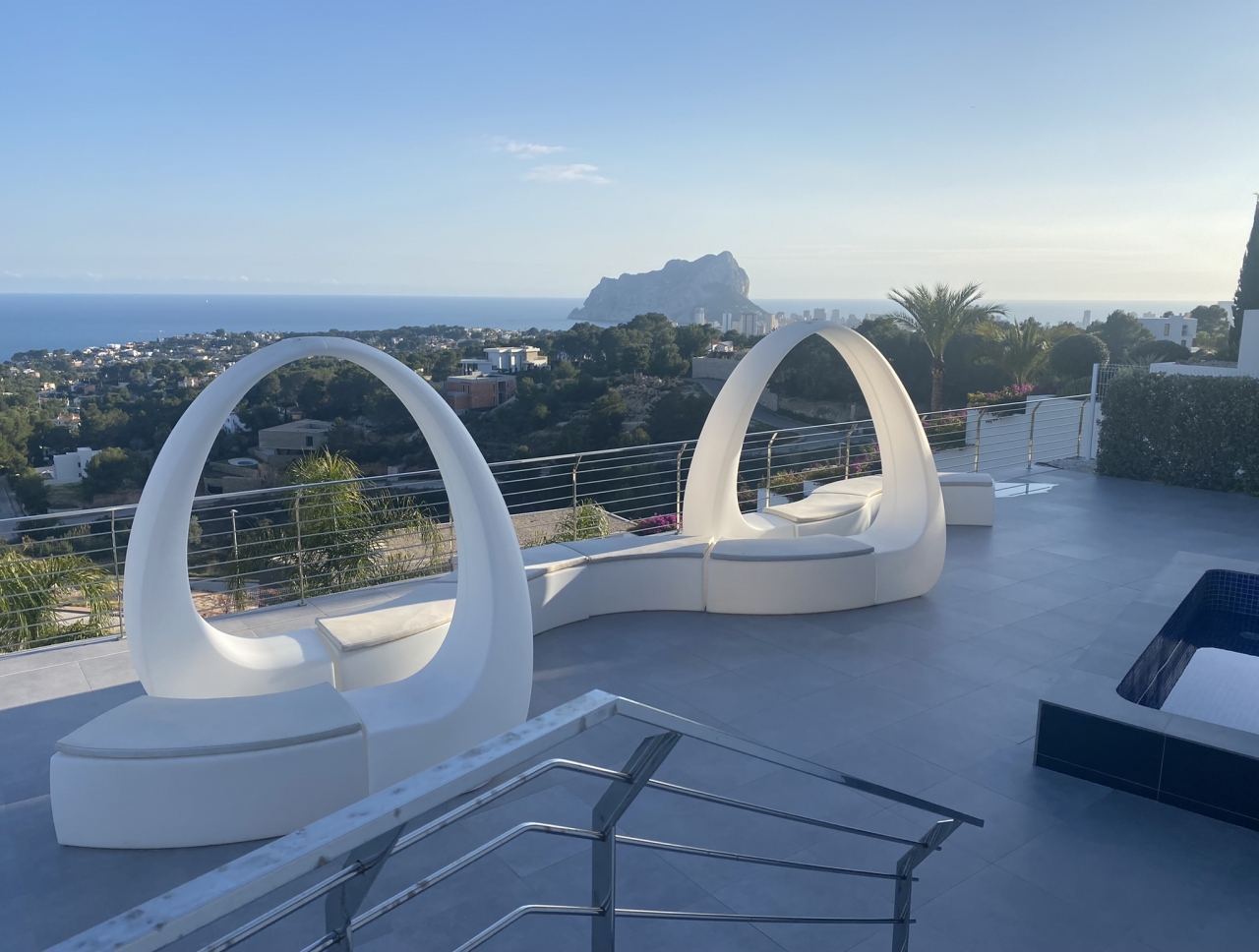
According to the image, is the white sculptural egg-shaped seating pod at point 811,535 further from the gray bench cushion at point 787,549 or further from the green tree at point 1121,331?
the green tree at point 1121,331

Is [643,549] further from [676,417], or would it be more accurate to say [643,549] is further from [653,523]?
[676,417]

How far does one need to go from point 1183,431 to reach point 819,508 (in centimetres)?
723

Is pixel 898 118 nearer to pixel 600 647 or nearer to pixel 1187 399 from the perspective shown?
pixel 1187 399

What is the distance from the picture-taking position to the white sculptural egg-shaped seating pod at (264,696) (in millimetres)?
3936

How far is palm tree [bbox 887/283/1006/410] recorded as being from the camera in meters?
21.9

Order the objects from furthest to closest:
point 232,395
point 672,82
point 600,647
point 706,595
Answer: point 672,82 < point 706,595 < point 600,647 < point 232,395

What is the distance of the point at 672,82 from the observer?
20.9 metres

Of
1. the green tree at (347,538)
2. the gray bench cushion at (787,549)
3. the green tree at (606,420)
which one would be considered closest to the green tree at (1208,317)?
the green tree at (606,420)

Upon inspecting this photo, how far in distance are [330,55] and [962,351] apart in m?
20.5

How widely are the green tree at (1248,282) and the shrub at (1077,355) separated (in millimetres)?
3236

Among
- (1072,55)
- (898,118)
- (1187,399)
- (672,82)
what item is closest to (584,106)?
(672,82)

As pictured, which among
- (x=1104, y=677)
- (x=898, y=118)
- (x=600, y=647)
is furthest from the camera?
(x=898, y=118)

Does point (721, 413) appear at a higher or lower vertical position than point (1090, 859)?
higher

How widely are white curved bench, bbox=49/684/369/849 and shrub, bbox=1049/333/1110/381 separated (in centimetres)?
2433
